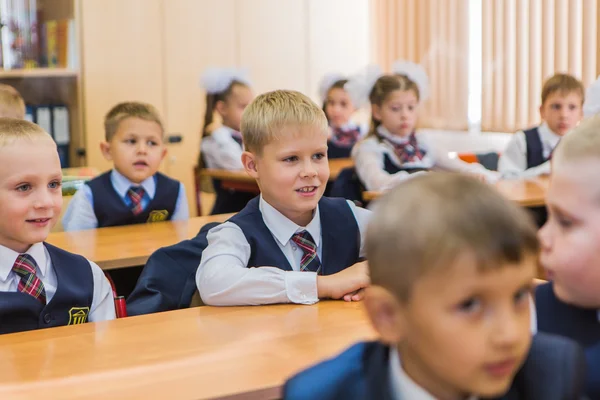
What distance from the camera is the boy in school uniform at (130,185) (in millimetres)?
3607

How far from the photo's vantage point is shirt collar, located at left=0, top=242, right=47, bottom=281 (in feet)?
6.57

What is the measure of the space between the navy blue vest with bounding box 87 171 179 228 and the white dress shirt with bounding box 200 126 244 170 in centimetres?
178

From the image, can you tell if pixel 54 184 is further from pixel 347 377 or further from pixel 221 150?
pixel 221 150

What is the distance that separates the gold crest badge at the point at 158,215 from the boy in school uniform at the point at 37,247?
5.31ft

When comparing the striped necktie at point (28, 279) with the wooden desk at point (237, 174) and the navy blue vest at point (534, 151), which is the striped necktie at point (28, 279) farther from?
the navy blue vest at point (534, 151)

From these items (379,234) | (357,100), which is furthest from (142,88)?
(379,234)

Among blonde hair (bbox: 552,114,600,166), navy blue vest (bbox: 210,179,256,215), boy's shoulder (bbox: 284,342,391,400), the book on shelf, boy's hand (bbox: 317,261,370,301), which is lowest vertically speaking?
navy blue vest (bbox: 210,179,256,215)

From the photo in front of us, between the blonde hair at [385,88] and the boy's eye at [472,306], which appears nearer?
the boy's eye at [472,306]

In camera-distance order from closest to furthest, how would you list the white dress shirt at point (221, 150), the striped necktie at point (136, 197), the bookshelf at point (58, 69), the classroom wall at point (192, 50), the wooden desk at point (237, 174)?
the striped necktie at point (136, 197) < the wooden desk at point (237, 174) < the white dress shirt at point (221, 150) < the bookshelf at point (58, 69) < the classroom wall at point (192, 50)

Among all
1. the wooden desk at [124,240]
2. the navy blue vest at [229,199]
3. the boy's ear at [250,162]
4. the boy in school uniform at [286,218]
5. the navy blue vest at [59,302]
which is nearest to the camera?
the navy blue vest at [59,302]

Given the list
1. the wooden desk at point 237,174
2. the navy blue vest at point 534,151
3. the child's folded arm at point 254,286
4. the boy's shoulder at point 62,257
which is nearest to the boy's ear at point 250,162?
the child's folded arm at point 254,286

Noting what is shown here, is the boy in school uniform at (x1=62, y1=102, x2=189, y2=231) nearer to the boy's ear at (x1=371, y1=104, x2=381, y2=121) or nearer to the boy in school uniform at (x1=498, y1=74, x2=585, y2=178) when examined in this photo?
the boy's ear at (x1=371, y1=104, x2=381, y2=121)

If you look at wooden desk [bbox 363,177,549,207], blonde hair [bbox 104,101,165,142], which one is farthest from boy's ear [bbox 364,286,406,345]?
blonde hair [bbox 104,101,165,142]

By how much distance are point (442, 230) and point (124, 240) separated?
2234 mm
